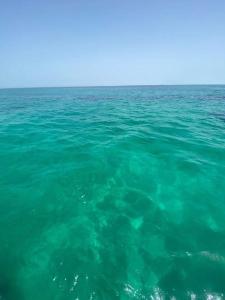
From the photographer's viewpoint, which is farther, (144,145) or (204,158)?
(144,145)

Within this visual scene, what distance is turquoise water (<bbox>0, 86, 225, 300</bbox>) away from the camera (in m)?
4.18

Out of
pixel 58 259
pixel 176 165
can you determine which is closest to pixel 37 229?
pixel 58 259

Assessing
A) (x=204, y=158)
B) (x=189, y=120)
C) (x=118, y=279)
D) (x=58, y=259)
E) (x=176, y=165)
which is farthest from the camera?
(x=189, y=120)

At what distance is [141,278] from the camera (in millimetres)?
4281

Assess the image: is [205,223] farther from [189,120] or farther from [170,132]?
[189,120]

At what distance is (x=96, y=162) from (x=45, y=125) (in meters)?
8.98

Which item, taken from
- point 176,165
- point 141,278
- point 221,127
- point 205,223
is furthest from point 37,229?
point 221,127

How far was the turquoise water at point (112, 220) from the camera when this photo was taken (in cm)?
418

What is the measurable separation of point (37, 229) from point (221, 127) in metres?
15.8

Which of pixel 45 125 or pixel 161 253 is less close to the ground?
pixel 45 125

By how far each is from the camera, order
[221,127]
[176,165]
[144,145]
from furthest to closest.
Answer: [221,127] < [144,145] < [176,165]

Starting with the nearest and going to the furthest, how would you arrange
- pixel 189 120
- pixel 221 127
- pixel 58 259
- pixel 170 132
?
1. pixel 58 259
2. pixel 170 132
3. pixel 221 127
4. pixel 189 120

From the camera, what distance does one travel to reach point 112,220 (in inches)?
234

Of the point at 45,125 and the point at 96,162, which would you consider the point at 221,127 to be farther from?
the point at 45,125
